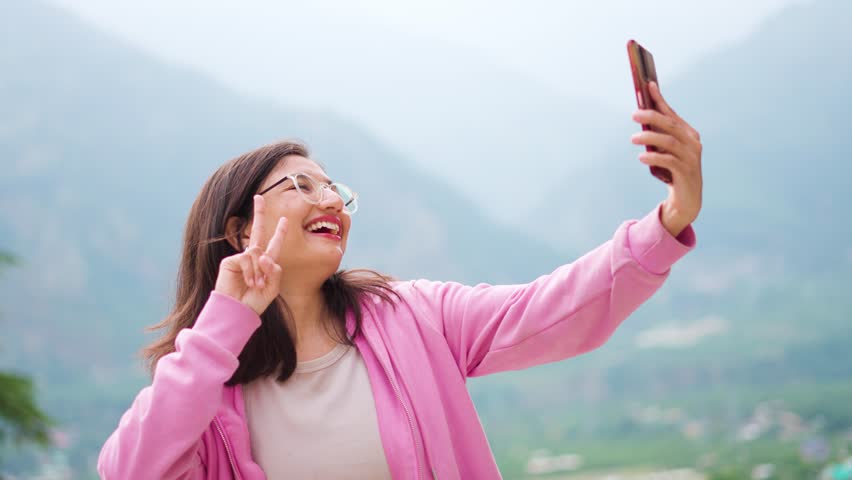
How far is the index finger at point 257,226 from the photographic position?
112 cm

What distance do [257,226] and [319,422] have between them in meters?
0.29

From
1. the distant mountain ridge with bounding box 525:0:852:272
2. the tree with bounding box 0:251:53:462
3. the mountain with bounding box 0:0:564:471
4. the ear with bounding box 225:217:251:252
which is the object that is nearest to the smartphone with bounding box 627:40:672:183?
the ear with bounding box 225:217:251:252

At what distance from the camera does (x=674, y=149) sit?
0.95m

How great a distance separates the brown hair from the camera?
49.3 inches

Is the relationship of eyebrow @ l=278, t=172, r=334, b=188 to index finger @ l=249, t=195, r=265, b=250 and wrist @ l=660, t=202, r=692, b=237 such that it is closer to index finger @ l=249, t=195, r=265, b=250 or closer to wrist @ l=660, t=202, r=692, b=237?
index finger @ l=249, t=195, r=265, b=250

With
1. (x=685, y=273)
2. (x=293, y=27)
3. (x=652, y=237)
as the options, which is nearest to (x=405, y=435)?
(x=652, y=237)

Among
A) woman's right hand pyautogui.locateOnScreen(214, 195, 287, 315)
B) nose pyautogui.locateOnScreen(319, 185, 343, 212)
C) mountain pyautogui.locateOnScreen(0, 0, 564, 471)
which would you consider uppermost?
mountain pyautogui.locateOnScreen(0, 0, 564, 471)

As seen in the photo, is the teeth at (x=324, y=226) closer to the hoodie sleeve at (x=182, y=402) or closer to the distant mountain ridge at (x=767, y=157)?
the hoodie sleeve at (x=182, y=402)

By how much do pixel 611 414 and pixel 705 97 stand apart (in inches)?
372

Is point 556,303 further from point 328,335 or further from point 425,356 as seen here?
point 328,335

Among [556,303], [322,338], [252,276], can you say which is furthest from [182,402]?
[556,303]

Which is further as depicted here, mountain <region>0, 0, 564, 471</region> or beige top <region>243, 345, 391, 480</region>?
mountain <region>0, 0, 564, 471</region>

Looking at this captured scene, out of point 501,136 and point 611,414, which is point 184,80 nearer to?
point 501,136

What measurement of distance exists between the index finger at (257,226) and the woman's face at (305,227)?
0.04 meters
